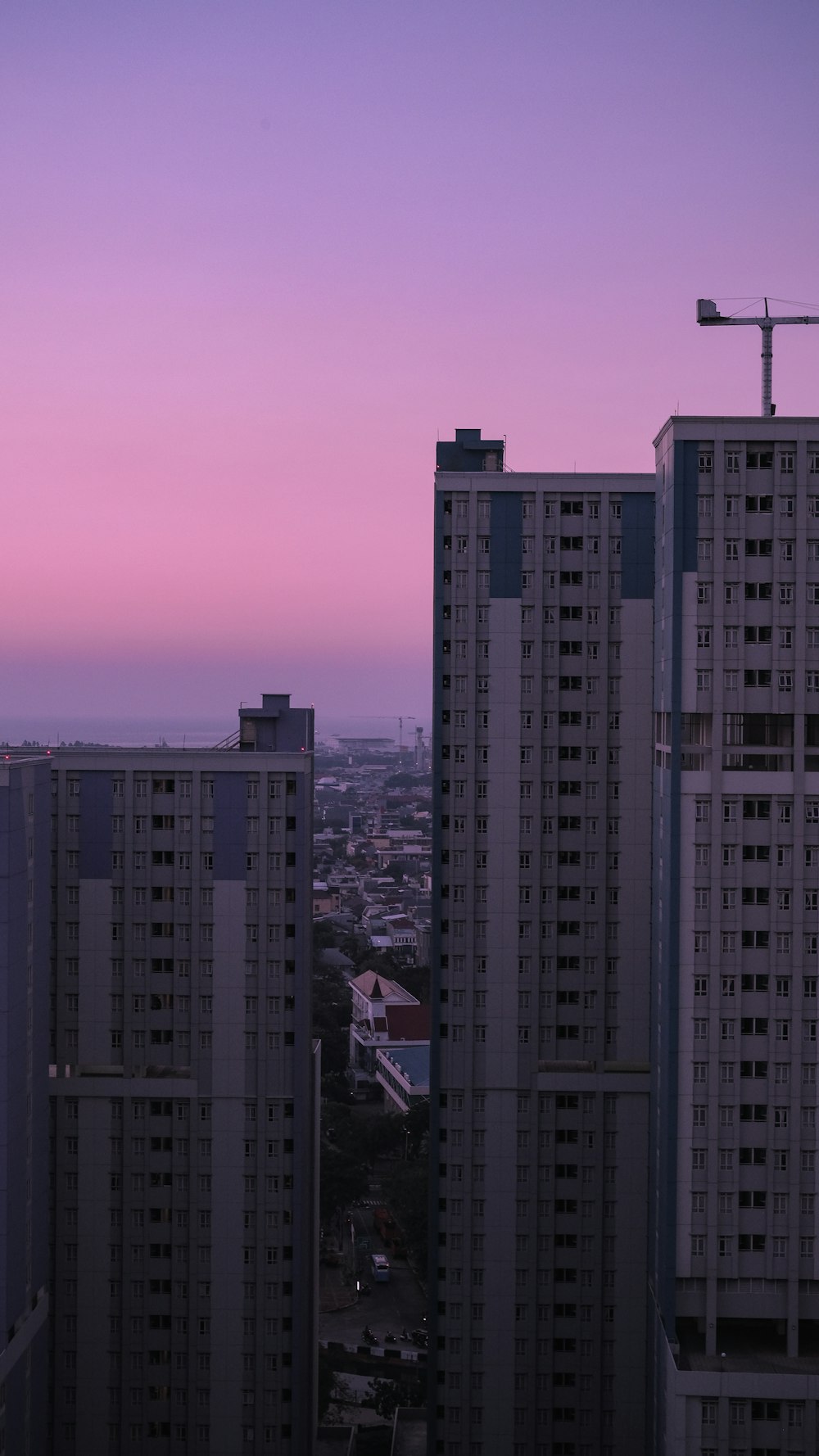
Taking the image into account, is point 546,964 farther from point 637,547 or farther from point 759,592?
point 759,592

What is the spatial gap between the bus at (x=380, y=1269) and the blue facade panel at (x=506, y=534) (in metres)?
41.8

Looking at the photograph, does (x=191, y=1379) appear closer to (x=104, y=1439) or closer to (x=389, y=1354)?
(x=104, y=1439)

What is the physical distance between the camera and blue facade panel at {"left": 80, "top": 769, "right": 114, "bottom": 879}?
3825 cm

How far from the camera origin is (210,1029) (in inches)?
1500

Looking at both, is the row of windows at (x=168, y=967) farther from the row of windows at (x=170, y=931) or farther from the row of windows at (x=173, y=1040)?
the row of windows at (x=173, y=1040)

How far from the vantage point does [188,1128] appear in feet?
125

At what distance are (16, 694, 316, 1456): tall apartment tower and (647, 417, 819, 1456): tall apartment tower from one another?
11.5m

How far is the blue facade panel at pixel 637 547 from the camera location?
130ft

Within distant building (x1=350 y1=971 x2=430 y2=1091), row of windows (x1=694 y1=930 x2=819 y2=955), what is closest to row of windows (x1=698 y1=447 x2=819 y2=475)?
row of windows (x1=694 y1=930 x2=819 y2=955)

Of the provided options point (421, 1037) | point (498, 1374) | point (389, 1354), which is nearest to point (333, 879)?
point (421, 1037)

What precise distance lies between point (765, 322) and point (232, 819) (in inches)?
834

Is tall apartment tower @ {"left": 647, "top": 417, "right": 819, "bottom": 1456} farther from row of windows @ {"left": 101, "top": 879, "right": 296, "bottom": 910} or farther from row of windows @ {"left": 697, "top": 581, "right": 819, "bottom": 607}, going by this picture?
row of windows @ {"left": 101, "top": 879, "right": 296, "bottom": 910}

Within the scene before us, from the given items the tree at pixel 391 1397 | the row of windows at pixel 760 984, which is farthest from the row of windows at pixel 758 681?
the tree at pixel 391 1397

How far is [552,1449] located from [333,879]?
142 m
